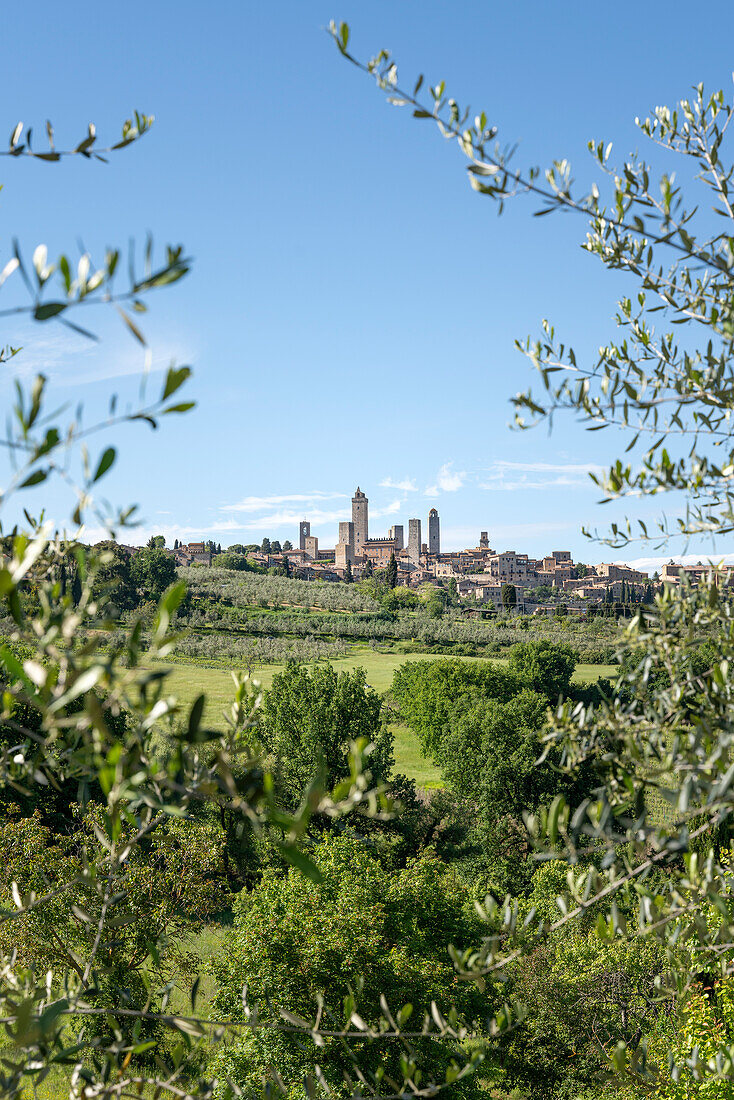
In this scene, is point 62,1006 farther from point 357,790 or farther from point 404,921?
point 404,921

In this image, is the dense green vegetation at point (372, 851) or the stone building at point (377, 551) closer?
the dense green vegetation at point (372, 851)

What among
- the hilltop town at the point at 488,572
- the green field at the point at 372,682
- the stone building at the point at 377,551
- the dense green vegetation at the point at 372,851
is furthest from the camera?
the stone building at the point at 377,551

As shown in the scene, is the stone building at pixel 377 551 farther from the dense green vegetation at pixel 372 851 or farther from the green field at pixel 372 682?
the dense green vegetation at pixel 372 851

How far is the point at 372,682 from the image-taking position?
55.6 meters

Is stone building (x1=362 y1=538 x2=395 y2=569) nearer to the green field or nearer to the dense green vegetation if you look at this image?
the green field

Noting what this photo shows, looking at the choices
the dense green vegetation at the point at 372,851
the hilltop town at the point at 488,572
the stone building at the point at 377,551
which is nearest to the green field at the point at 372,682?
the dense green vegetation at the point at 372,851

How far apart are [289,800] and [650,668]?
974 inches

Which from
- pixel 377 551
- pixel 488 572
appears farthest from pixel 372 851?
pixel 377 551

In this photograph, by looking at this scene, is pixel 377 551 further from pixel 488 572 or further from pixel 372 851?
pixel 372 851

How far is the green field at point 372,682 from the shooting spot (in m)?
43.9

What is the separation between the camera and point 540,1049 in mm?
15938

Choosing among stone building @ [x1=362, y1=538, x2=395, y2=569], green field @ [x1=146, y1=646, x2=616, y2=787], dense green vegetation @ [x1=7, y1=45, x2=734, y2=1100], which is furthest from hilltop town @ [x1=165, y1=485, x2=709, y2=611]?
dense green vegetation @ [x1=7, y1=45, x2=734, y2=1100]

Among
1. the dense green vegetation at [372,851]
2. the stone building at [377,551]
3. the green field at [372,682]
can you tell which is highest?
the stone building at [377,551]

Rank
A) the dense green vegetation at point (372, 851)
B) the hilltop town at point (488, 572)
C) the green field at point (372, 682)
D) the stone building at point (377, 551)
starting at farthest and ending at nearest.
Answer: the stone building at point (377, 551)
the hilltop town at point (488, 572)
the green field at point (372, 682)
the dense green vegetation at point (372, 851)
